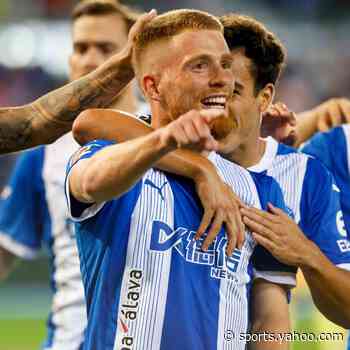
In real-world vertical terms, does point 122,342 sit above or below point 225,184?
below

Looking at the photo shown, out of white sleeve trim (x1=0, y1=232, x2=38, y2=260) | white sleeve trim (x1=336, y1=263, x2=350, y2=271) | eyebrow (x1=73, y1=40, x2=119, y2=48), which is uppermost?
eyebrow (x1=73, y1=40, x2=119, y2=48)

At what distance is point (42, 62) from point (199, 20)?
1379 centimetres

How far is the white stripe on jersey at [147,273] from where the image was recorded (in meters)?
3.19

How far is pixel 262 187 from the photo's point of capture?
143 inches

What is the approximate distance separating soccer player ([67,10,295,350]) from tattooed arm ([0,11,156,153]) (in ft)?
1.68

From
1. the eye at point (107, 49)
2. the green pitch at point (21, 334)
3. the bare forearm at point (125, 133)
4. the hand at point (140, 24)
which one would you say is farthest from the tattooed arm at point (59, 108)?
the green pitch at point (21, 334)

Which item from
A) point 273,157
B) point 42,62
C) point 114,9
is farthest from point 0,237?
point 42,62

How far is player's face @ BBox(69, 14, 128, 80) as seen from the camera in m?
5.54

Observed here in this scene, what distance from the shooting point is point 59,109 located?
3.94 meters

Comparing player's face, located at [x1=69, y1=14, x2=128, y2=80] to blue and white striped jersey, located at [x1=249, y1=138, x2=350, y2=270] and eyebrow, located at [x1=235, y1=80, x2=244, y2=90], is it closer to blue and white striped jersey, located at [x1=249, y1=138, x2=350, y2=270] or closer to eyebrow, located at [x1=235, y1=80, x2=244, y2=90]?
eyebrow, located at [x1=235, y1=80, x2=244, y2=90]

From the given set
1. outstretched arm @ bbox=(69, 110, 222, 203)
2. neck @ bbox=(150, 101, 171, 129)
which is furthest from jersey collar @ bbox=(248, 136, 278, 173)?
outstretched arm @ bbox=(69, 110, 222, 203)

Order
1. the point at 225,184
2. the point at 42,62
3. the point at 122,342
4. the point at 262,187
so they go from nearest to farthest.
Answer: the point at 122,342 → the point at 225,184 → the point at 262,187 → the point at 42,62

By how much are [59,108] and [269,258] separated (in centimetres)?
103

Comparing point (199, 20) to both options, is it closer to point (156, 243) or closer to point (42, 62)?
point (156, 243)
